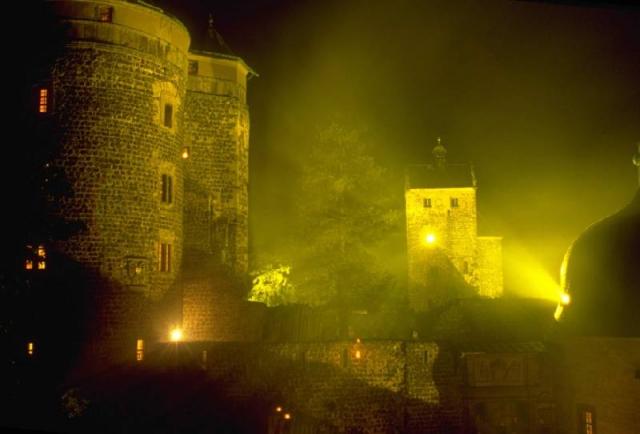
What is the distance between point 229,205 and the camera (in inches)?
968

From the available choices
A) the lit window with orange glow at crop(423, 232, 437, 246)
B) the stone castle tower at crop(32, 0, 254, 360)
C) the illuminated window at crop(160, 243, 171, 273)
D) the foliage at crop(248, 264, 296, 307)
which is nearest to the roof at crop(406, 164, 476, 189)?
the lit window with orange glow at crop(423, 232, 437, 246)

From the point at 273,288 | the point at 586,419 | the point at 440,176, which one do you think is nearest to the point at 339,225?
the point at 273,288

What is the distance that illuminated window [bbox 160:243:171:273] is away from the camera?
20266 millimetres

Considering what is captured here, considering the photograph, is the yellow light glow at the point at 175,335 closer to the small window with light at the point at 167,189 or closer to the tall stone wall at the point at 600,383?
the small window with light at the point at 167,189

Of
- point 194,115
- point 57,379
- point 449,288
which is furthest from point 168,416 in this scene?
point 449,288

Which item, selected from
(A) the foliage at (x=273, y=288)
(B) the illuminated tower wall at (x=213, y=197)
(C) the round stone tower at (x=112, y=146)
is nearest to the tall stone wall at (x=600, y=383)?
(B) the illuminated tower wall at (x=213, y=197)

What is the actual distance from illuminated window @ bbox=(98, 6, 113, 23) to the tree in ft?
39.9

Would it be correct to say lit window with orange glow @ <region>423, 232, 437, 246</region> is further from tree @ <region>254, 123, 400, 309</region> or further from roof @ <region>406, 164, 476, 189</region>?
tree @ <region>254, 123, 400, 309</region>

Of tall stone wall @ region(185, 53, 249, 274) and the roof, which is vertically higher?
the roof

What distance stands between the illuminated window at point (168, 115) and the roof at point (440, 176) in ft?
87.2

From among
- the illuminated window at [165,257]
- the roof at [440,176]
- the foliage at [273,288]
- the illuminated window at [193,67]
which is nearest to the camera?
the illuminated window at [165,257]

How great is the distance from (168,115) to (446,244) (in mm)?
26831

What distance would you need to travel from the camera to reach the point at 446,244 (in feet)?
143

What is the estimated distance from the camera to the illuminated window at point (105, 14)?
18.8 m
